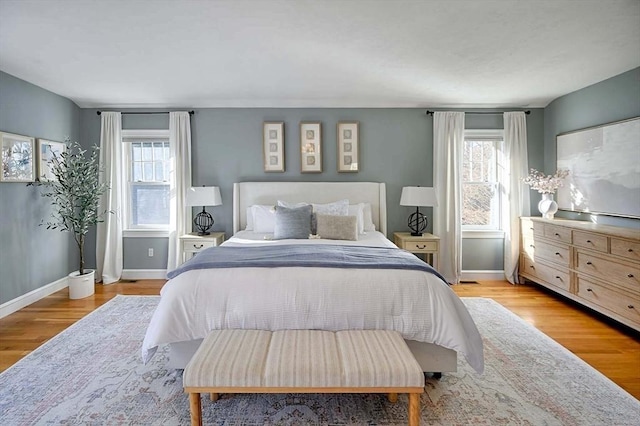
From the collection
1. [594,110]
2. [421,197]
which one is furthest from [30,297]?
[594,110]

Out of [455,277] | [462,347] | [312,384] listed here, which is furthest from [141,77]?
[455,277]

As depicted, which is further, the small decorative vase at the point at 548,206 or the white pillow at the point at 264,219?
the small decorative vase at the point at 548,206

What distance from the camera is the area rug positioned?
2004 mm

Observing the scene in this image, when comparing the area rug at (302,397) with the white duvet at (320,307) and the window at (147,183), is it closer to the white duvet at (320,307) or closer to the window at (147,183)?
the white duvet at (320,307)

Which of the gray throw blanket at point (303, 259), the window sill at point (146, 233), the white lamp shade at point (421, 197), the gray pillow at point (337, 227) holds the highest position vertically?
the white lamp shade at point (421, 197)

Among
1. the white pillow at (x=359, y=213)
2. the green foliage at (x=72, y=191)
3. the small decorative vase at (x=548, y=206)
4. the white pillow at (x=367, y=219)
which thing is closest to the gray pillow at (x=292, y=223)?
the white pillow at (x=359, y=213)

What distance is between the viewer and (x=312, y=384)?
1.68m

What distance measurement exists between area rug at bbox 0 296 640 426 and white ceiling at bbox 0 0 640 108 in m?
2.49

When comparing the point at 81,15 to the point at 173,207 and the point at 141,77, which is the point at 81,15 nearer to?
the point at 141,77

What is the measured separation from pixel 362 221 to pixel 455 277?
1.59 metres

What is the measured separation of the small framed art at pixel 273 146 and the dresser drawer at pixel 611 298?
3730 millimetres

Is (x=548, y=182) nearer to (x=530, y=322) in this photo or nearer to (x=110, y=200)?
(x=530, y=322)

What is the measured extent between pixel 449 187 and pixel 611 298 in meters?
2.15

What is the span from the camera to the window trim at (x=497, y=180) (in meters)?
4.96
